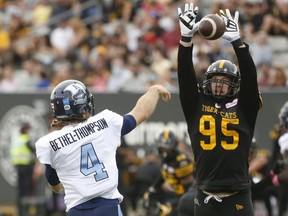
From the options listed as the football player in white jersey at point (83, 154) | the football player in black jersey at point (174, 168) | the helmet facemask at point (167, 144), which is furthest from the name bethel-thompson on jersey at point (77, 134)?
the helmet facemask at point (167, 144)

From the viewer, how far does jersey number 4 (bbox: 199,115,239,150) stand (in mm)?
7281

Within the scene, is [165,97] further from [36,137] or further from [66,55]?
[66,55]

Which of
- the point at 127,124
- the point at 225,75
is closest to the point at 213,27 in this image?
the point at 225,75

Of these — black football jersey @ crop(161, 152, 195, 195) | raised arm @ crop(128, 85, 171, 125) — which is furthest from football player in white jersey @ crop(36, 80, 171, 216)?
black football jersey @ crop(161, 152, 195, 195)

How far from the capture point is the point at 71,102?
6.97m

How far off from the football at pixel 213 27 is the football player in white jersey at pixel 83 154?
3.06 feet

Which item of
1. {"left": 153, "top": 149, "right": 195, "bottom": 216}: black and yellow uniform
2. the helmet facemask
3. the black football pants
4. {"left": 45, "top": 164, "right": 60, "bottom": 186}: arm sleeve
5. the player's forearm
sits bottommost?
{"left": 153, "top": 149, "right": 195, "bottom": 216}: black and yellow uniform

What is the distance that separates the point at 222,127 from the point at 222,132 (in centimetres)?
4

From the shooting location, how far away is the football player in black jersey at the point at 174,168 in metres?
10.2

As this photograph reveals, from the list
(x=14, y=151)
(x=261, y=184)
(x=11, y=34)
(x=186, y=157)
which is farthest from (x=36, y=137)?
(x=261, y=184)

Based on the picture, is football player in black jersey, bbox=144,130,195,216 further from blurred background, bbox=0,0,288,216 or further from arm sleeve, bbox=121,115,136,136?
arm sleeve, bbox=121,115,136,136

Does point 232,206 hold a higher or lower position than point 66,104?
lower

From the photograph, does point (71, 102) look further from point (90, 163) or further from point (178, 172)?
point (178, 172)

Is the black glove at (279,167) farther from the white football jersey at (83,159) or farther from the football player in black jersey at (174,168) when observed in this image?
the white football jersey at (83,159)
